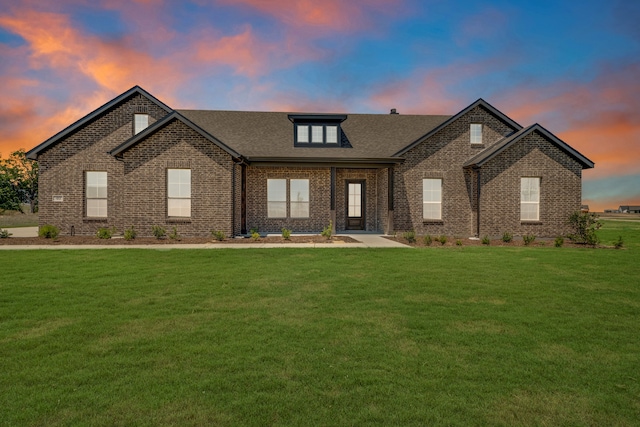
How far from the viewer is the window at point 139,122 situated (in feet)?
62.2

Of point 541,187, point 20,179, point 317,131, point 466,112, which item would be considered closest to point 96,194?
point 317,131

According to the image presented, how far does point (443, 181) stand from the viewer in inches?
753

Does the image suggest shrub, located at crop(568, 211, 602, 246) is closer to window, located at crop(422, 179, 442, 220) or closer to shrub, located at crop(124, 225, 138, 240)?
window, located at crop(422, 179, 442, 220)

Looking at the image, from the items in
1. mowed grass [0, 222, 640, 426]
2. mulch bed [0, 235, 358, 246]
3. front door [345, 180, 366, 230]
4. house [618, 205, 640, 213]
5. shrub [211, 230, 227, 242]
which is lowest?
mowed grass [0, 222, 640, 426]

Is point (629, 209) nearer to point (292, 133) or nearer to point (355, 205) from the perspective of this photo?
point (355, 205)

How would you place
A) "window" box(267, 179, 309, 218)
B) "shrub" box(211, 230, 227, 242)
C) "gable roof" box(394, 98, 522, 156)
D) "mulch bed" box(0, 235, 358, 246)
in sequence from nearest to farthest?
1. "mulch bed" box(0, 235, 358, 246)
2. "shrub" box(211, 230, 227, 242)
3. "gable roof" box(394, 98, 522, 156)
4. "window" box(267, 179, 309, 218)

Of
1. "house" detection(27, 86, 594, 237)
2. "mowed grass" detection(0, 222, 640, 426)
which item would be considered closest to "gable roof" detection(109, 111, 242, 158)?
"house" detection(27, 86, 594, 237)

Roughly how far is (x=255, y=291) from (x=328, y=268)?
9.48ft

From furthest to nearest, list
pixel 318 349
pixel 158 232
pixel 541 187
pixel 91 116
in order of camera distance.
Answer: pixel 91 116
pixel 541 187
pixel 158 232
pixel 318 349

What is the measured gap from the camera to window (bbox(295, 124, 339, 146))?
2045 centimetres

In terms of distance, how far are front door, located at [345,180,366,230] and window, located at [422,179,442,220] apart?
334 cm

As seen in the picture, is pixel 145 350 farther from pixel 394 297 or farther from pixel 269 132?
pixel 269 132

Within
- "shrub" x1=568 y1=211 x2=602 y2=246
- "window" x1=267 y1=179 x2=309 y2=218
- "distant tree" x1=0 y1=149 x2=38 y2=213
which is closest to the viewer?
"shrub" x1=568 y1=211 x2=602 y2=246

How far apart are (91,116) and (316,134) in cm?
1145
